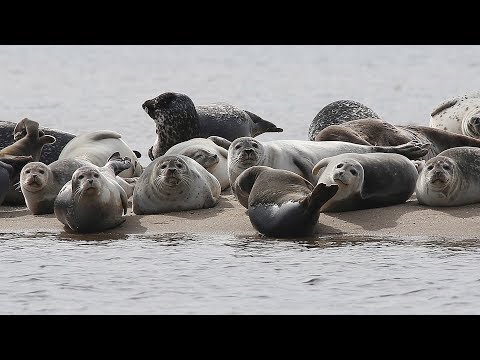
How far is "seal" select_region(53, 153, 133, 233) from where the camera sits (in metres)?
10.4

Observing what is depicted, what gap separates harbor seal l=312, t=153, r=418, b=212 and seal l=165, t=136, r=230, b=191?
1100 mm

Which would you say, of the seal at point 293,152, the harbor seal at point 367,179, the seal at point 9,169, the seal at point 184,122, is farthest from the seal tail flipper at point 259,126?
the harbor seal at point 367,179

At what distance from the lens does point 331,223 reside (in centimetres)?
1036

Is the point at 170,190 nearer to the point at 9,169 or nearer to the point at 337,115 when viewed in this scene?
the point at 9,169

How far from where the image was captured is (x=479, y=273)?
885cm

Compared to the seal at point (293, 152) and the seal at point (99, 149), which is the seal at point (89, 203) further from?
the seal at point (99, 149)

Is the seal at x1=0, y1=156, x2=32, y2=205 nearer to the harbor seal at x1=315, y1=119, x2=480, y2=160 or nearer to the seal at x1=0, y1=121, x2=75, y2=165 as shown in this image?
the seal at x1=0, y1=121, x2=75, y2=165

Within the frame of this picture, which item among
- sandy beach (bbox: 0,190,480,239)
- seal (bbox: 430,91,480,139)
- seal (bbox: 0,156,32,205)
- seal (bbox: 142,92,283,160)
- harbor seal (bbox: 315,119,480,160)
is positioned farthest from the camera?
seal (bbox: 142,92,283,160)

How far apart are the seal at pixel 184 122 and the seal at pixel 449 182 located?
3.51 m

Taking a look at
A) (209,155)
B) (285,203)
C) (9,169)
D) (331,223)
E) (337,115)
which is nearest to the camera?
(285,203)

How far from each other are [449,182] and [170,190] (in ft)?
6.82

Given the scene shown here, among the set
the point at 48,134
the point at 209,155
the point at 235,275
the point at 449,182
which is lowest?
the point at 235,275

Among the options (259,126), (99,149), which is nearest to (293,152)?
(99,149)

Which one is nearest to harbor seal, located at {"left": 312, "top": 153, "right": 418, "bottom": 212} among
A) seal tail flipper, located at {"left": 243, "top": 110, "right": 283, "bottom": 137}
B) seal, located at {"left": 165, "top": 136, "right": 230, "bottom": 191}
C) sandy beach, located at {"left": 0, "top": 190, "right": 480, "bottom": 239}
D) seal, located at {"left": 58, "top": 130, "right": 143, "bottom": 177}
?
sandy beach, located at {"left": 0, "top": 190, "right": 480, "bottom": 239}
